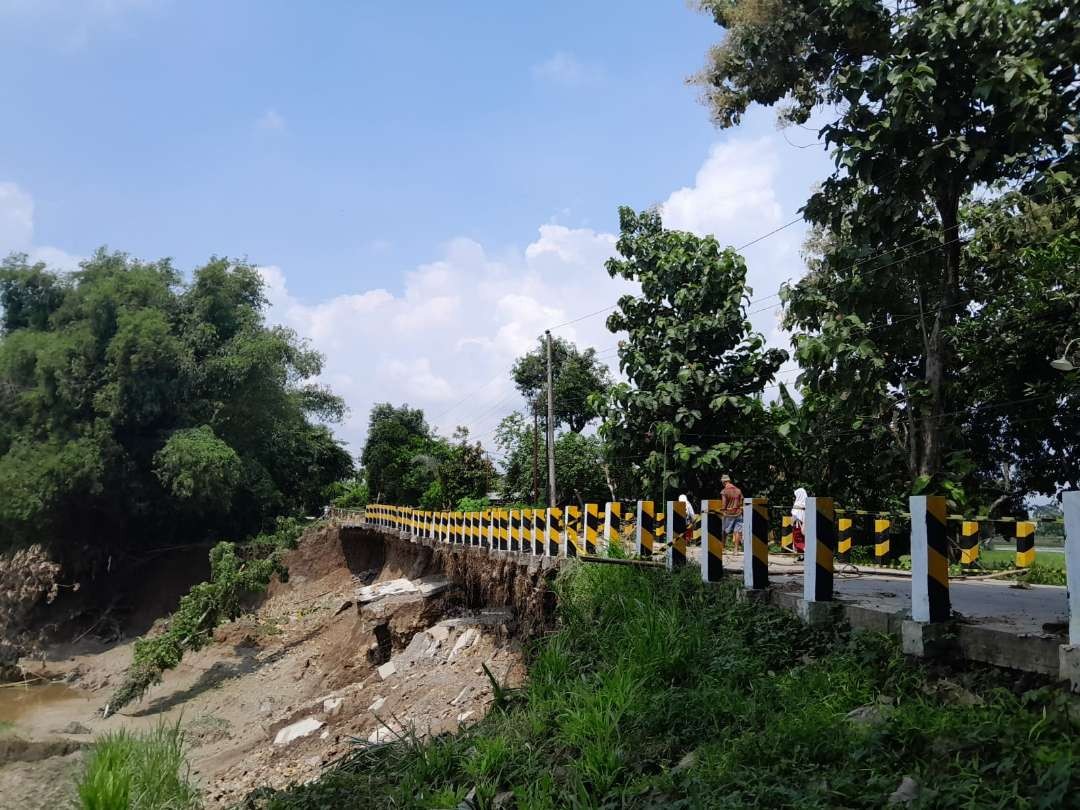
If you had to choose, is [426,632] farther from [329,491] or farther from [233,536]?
[329,491]

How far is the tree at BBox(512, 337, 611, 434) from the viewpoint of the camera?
104ft

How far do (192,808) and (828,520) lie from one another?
7.54 meters

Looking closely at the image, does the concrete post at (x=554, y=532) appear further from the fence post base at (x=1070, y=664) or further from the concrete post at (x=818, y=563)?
the fence post base at (x=1070, y=664)

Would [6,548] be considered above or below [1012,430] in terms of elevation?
below

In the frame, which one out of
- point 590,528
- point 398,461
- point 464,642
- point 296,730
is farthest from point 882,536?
point 398,461

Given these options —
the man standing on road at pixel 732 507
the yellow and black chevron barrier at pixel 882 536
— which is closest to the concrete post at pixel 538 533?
the man standing on road at pixel 732 507

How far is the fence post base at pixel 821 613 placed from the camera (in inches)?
Answer: 224

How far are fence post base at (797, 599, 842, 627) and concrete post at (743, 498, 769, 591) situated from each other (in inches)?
34.8

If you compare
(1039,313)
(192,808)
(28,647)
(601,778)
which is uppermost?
(1039,313)

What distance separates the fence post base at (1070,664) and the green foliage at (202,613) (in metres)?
20.9

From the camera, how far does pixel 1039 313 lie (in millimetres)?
13922

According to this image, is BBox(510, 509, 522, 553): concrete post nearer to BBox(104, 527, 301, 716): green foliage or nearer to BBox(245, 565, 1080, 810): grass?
BBox(245, 565, 1080, 810): grass

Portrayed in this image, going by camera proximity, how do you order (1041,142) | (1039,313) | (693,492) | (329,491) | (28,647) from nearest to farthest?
(1041,142) → (1039,313) → (693,492) → (28,647) → (329,491)

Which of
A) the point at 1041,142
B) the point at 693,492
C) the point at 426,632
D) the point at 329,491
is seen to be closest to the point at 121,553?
Answer: the point at 329,491
